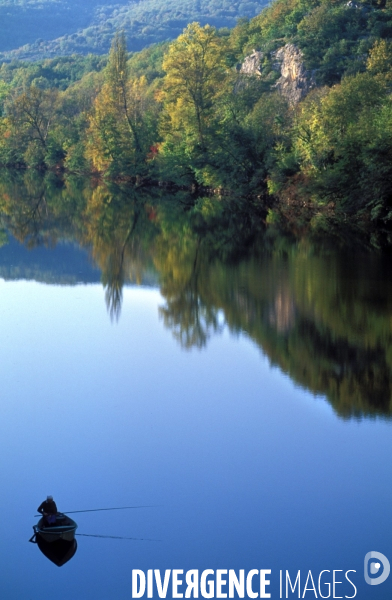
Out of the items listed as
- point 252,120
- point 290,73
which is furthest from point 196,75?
point 290,73

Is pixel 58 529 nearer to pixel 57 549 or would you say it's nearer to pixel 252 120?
pixel 57 549

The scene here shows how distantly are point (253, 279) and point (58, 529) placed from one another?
16.6 meters

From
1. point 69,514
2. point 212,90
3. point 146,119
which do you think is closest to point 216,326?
point 69,514

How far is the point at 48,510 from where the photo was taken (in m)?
11.4

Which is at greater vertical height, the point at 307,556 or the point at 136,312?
the point at 136,312

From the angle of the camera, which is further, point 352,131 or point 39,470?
point 352,131

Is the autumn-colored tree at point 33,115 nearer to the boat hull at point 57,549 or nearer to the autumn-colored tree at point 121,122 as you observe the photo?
the autumn-colored tree at point 121,122

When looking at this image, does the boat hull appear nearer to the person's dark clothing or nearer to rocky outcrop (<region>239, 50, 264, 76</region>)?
the person's dark clothing

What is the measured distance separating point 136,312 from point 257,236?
14.0 m

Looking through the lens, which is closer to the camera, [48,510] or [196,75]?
[48,510]

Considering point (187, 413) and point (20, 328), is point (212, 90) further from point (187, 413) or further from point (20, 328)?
point (187, 413)

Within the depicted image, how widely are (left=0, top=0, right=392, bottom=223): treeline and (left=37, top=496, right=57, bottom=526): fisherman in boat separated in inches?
1127

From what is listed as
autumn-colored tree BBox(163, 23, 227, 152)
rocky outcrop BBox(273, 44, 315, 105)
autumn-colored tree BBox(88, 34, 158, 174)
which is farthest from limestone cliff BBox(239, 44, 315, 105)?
autumn-colored tree BBox(88, 34, 158, 174)

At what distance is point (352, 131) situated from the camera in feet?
131
